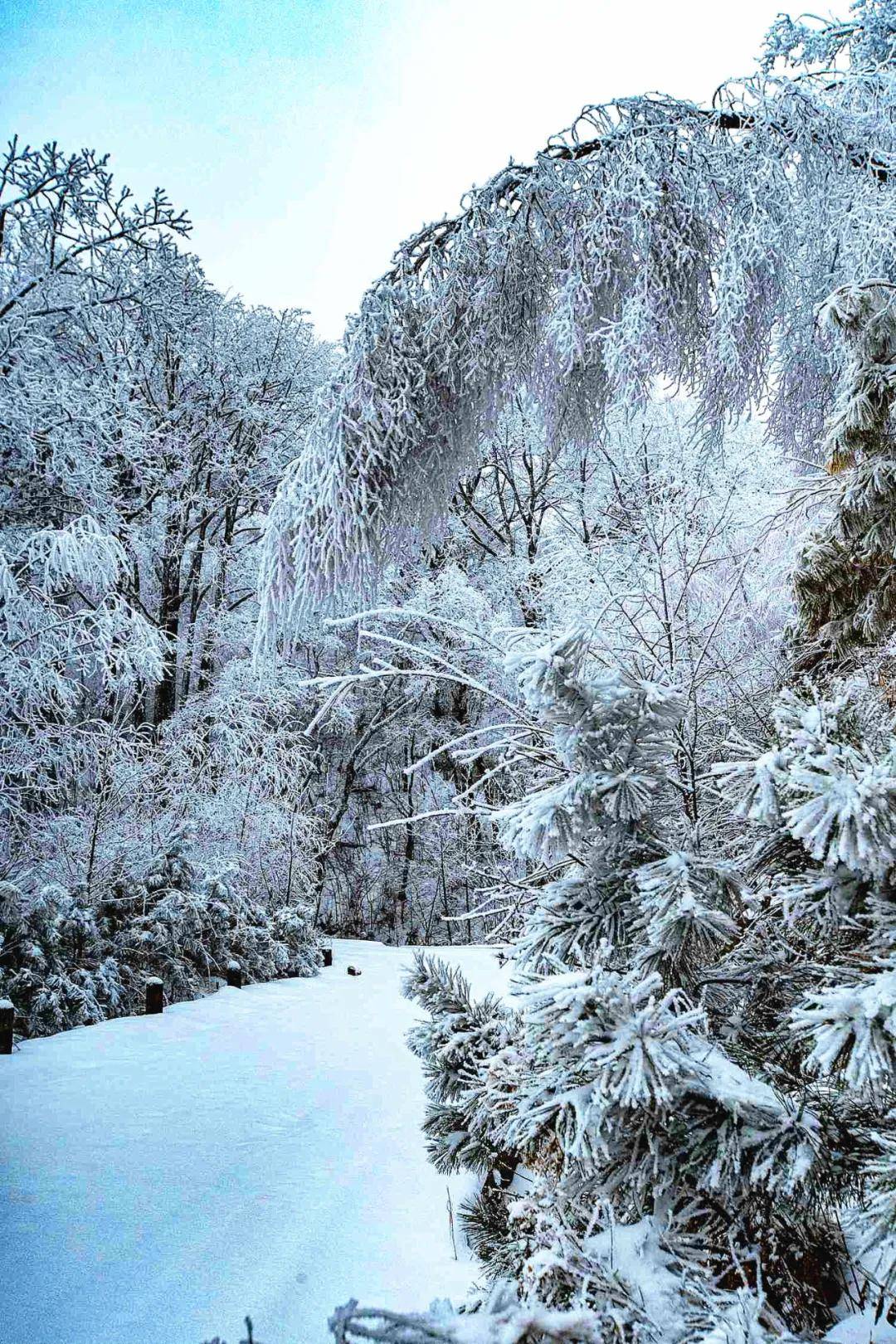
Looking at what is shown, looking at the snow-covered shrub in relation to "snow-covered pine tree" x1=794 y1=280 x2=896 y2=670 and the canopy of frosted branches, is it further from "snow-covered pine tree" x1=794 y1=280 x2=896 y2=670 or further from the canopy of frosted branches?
"snow-covered pine tree" x1=794 y1=280 x2=896 y2=670

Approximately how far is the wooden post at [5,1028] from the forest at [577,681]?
0.27 metres

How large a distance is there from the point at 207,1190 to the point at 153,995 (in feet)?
10.5

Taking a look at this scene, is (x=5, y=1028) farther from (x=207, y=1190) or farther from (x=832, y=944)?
(x=832, y=944)

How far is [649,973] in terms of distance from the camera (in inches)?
43.2

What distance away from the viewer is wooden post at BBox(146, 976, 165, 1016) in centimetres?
551

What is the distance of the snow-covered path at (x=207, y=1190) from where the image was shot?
1930 millimetres

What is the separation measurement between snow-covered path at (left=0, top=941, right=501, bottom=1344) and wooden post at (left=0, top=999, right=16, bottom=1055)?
0.23 feet

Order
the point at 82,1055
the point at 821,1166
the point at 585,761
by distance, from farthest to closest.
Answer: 1. the point at 82,1055
2. the point at 585,761
3. the point at 821,1166

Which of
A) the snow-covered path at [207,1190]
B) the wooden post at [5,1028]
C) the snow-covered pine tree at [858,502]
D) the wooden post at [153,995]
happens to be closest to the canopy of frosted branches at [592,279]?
the snow-covered pine tree at [858,502]

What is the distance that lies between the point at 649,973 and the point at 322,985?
23.7ft

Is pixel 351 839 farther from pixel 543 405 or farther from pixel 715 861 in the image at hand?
pixel 715 861

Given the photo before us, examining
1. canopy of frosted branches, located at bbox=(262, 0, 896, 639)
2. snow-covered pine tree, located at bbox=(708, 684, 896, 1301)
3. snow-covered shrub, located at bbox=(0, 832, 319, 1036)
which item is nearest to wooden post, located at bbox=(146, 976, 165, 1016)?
snow-covered shrub, located at bbox=(0, 832, 319, 1036)

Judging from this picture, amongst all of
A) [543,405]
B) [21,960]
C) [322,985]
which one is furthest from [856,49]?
[322,985]

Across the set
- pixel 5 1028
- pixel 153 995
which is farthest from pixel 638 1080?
pixel 153 995
